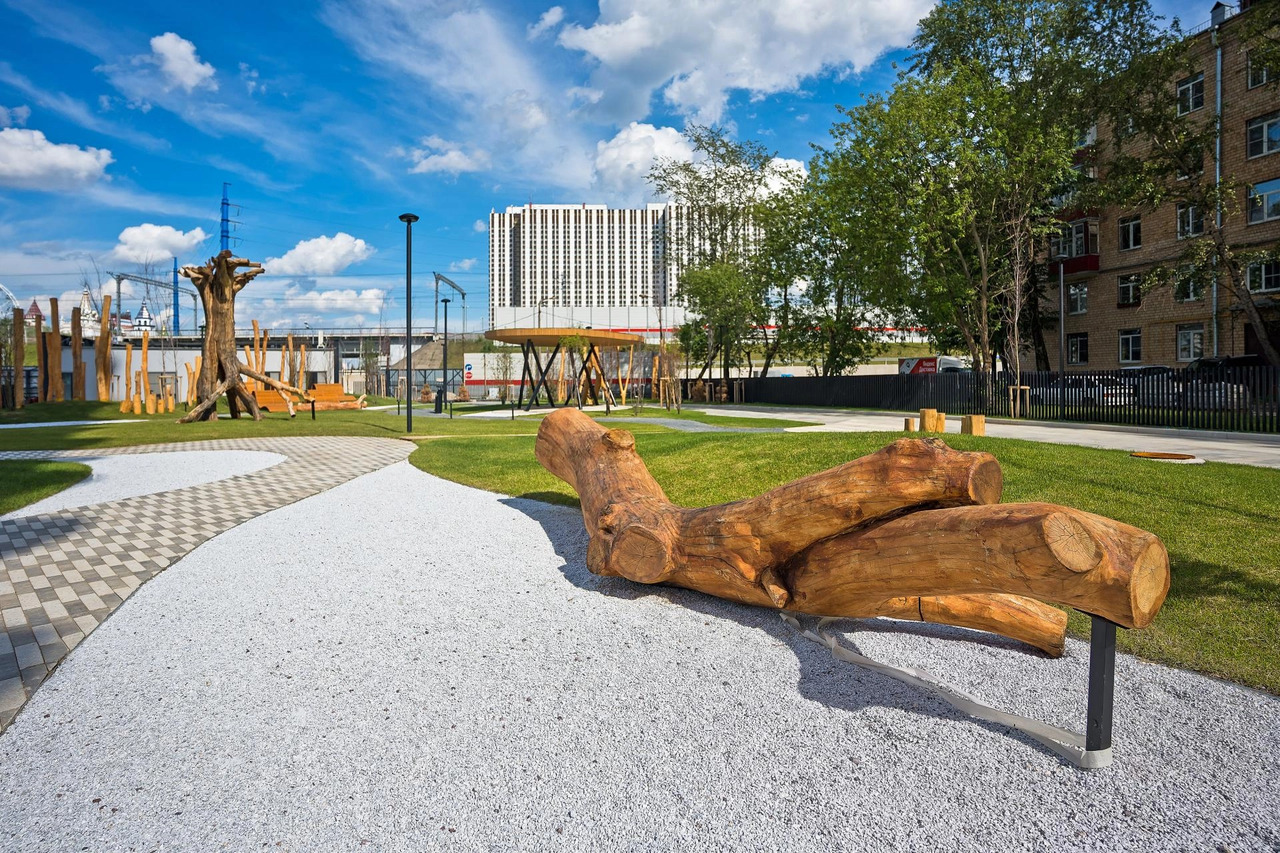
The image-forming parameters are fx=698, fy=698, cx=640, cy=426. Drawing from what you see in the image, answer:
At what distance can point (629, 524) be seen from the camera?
15.2ft

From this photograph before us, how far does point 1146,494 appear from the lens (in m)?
6.64

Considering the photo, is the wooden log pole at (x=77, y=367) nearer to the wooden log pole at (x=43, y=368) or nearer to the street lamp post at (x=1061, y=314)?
the wooden log pole at (x=43, y=368)

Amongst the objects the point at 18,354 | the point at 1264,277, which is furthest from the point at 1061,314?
the point at 18,354

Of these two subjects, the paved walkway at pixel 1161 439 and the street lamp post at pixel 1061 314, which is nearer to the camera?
the paved walkway at pixel 1161 439

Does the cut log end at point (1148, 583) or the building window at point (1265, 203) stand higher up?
the building window at point (1265, 203)

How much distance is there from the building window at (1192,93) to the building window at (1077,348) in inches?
403

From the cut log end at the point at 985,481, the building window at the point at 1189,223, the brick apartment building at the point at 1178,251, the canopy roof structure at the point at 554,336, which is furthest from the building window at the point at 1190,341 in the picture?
the cut log end at the point at 985,481

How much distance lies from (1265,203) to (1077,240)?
935cm

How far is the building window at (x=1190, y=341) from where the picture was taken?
28.4 m

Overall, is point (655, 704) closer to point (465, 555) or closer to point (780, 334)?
point (465, 555)

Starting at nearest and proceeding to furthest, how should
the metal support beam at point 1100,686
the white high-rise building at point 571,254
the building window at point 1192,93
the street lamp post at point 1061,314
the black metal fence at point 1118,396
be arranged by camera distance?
1. the metal support beam at point 1100,686
2. the black metal fence at point 1118,396
3. the building window at point 1192,93
4. the street lamp post at point 1061,314
5. the white high-rise building at point 571,254

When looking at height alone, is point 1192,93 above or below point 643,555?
above

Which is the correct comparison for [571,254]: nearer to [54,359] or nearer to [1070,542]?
[54,359]

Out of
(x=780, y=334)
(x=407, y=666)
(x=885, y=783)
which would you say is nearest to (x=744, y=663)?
(x=885, y=783)
